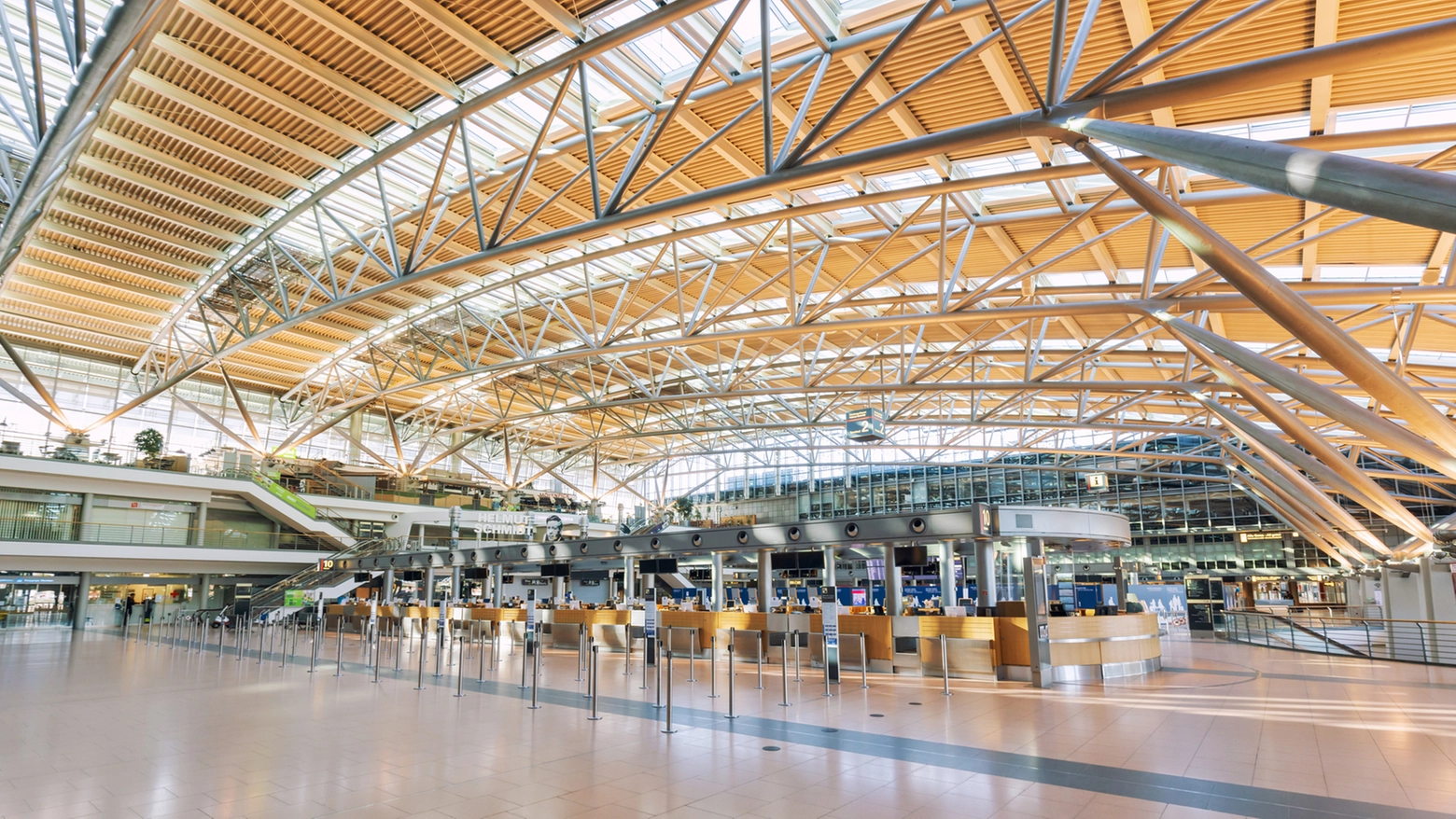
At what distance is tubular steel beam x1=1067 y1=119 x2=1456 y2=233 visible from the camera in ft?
11.3

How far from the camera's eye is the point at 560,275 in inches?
878

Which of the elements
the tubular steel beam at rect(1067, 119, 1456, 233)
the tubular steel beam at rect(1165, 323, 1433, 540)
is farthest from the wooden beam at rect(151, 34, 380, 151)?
the tubular steel beam at rect(1165, 323, 1433, 540)

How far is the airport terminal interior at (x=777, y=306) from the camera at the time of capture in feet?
22.8

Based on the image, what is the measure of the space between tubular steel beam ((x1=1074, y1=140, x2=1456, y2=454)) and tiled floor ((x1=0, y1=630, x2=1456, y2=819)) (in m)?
3.50

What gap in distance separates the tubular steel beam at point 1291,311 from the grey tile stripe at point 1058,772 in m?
3.36

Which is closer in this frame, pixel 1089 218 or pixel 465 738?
pixel 465 738

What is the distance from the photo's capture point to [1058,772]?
24.7 ft

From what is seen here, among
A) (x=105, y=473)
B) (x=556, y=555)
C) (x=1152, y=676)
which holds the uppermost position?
(x=105, y=473)

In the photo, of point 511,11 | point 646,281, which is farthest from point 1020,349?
point 511,11

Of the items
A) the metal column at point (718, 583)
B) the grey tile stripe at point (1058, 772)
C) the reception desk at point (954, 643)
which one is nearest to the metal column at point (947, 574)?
the reception desk at point (954, 643)

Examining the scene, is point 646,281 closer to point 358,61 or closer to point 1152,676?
point 358,61

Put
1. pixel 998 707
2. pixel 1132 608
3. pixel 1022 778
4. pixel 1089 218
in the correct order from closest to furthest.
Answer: pixel 1022 778 → pixel 998 707 → pixel 1089 218 → pixel 1132 608

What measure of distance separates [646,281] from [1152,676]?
15694 millimetres

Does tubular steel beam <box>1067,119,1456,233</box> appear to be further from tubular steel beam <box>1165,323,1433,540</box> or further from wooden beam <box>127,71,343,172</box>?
wooden beam <box>127,71,343,172</box>
